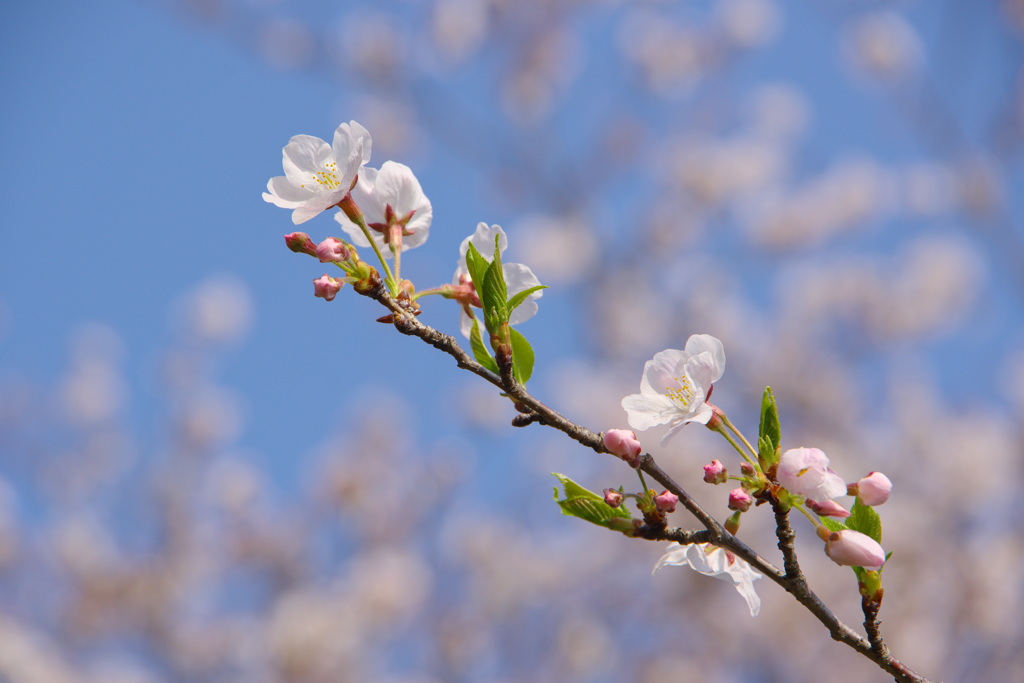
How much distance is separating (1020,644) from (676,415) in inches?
250

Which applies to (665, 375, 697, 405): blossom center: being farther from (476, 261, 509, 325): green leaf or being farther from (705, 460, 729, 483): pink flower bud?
(476, 261, 509, 325): green leaf

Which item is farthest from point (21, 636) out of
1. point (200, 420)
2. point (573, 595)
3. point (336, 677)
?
point (573, 595)

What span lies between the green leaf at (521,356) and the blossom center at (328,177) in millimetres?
473

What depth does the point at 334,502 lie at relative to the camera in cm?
925

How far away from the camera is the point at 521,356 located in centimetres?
121

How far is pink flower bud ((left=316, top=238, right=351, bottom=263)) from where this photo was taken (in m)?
1.15

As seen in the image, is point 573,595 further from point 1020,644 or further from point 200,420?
point 200,420

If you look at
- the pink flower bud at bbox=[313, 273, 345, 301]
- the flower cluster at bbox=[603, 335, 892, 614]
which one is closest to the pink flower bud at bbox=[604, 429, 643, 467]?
the flower cluster at bbox=[603, 335, 892, 614]

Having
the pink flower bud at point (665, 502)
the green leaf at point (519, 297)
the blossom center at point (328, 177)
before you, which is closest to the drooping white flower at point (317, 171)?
the blossom center at point (328, 177)

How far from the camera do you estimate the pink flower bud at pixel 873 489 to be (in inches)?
43.1

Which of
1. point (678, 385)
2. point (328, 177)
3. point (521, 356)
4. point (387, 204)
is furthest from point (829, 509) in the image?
point (328, 177)

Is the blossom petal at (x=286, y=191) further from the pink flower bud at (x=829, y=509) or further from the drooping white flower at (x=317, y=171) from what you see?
the pink flower bud at (x=829, y=509)

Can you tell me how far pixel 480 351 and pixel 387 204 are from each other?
0.33m

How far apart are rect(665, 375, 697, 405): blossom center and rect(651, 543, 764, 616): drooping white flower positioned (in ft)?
0.81
